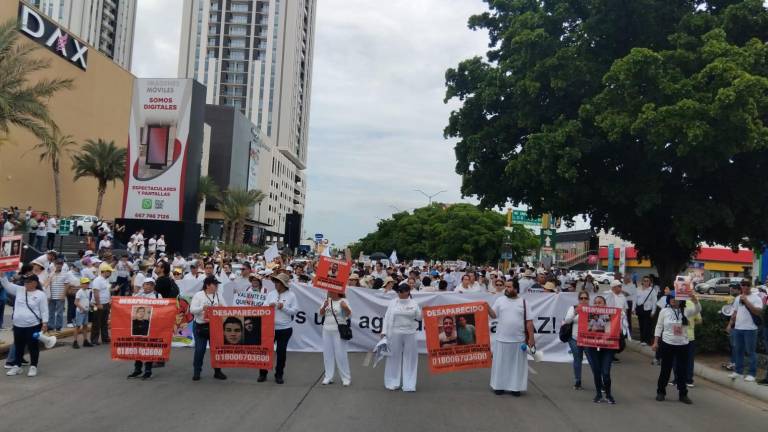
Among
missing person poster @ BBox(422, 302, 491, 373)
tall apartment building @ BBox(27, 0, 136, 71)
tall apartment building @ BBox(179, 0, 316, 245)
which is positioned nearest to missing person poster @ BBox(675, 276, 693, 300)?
missing person poster @ BBox(422, 302, 491, 373)

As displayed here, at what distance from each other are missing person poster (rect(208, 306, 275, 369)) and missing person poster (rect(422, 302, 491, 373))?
97.9 inches

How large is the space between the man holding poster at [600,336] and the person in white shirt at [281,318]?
14.9 feet

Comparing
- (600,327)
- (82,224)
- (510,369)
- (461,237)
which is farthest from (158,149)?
(461,237)

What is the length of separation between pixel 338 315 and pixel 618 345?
14.0 feet

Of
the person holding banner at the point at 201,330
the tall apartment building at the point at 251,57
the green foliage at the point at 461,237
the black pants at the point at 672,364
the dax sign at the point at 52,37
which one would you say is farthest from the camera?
the tall apartment building at the point at 251,57

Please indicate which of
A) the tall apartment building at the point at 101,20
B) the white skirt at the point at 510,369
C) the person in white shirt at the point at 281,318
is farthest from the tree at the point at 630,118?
the tall apartment building at the point at 101,20

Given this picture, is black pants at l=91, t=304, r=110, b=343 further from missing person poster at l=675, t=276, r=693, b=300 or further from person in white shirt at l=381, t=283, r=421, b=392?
missing person poster at l=675, t=276, r=693, b=300

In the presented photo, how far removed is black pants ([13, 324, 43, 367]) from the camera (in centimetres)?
997

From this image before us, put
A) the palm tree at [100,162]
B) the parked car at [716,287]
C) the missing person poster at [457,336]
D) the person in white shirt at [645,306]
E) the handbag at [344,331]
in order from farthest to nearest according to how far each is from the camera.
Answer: the parked car at [716,287], the palm tree at [100,162], the person in white shirt at [645,306], the missing person poster at [457,336], the handbag at [344,331]

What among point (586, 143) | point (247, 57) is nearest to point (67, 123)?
point (586, 143)

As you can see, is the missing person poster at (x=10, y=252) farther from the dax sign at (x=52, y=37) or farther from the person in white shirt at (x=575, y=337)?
the dax sign at (x=52, y=37)

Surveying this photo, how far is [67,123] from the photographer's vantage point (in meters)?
49.6

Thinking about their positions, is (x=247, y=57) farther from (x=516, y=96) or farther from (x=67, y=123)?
(x=516, y=96)

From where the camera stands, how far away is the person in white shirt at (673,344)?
9.93m
